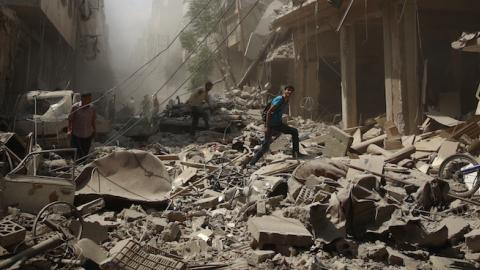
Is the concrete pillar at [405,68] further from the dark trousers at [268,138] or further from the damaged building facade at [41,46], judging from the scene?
the damaged building facade at [41,46]

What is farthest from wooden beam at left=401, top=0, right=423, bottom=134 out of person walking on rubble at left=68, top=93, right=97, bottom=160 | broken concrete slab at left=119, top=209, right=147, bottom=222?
broken concrete slab at left=119, top=209, right=147, bottom=222

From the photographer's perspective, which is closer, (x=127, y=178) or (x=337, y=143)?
(x=127, y=178)

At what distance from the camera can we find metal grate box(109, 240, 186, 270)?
13.3 ft

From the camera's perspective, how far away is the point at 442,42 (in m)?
13.1

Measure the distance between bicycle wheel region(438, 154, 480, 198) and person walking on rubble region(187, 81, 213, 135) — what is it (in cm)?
789

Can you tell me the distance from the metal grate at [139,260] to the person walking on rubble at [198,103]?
9.85 metres

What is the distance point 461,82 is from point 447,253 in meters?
9.21

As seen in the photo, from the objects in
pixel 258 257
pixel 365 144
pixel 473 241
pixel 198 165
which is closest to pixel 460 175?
pixel 473 241

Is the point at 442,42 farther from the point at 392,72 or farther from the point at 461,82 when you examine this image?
the point at 392,72

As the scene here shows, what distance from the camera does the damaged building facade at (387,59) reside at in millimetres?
11125

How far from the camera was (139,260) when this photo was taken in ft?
13.7

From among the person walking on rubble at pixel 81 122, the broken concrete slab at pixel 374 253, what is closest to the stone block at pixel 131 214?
the broken concrete slab at pixel 374 253

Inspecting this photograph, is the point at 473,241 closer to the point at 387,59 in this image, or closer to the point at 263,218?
the point at 263,218

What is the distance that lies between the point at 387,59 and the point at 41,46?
41.8ft
